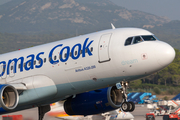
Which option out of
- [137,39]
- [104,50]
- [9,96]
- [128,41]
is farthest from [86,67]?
[9,96]

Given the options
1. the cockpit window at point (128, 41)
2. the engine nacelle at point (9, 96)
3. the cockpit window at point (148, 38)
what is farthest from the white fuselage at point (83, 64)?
the engine nacelle at point (9, 96)

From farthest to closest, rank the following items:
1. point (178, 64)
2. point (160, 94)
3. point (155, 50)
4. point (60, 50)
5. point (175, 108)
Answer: point (178, 64) → point (160, 94) → point (175, 108) → point (60, 50) → point (155, 50)

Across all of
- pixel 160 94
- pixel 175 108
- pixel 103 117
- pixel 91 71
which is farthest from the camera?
pixel 160 94

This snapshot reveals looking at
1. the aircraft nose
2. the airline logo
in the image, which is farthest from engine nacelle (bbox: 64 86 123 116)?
the aircraft nose

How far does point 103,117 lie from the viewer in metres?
32.6

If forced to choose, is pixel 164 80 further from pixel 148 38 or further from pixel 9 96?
pixel 9 96

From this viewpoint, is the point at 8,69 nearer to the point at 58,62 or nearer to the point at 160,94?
the point at 58,62

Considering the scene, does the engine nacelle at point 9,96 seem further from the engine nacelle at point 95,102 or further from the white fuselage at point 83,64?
the engine nacelle at point 95,102

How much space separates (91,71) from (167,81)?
420 ft

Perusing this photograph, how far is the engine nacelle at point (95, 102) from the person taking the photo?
18.7 metres

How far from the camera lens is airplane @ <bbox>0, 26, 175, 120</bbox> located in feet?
47.9

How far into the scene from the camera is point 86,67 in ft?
52.2

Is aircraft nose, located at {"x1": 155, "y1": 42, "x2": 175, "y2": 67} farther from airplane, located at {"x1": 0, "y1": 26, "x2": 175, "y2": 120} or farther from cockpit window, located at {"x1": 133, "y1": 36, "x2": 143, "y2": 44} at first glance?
cockpit window, located at {"x1": 133, "y1": 36, "x2": 143, "y2": 44}

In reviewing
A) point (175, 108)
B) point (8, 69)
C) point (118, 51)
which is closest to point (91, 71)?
point (118, 51)
